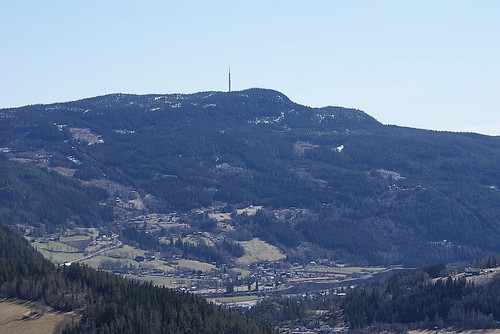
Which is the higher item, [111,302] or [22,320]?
[111,302]

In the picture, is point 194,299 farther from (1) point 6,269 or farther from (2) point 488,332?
(2) point 488,332

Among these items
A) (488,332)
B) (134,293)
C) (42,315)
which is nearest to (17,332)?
(42,315)

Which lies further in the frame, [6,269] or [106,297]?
[6,269]

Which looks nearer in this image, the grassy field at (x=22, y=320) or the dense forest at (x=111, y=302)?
the grassy field at (x=22, y=320)

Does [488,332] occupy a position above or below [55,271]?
below

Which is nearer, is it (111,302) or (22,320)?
(22,320)
